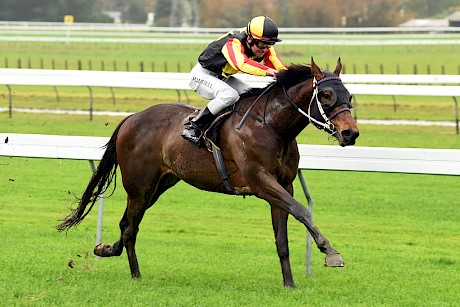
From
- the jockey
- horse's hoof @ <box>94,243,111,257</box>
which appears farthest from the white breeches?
horse's hoof @ <box>94,243,111,257</box>

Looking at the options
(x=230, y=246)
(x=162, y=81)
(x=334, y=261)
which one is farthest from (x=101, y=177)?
(x=162, y=81)

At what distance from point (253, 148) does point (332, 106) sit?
2.32ft

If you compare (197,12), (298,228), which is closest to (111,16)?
(197,12)

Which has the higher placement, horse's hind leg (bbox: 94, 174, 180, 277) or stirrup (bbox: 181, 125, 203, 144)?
stirrup (bbox: 181, 125, 203, 144)

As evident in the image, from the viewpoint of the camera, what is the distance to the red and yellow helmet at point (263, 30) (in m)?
8.38

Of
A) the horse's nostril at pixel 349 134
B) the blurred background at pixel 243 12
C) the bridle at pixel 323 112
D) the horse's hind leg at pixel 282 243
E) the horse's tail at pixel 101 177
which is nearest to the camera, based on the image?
the horse's nostril at pixel 349 134

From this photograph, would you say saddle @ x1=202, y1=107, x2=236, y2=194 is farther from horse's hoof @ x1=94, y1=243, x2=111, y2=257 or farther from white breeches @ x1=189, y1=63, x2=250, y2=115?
horse's hoof @ x1=94, y1=243, x2=111, y2=257

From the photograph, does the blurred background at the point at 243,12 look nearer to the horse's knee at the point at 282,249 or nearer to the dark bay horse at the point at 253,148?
the dark bay horse at the point at 253,148

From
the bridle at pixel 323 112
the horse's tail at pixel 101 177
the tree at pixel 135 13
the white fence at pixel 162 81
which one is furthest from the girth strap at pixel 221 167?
the tree at pixel 135 13

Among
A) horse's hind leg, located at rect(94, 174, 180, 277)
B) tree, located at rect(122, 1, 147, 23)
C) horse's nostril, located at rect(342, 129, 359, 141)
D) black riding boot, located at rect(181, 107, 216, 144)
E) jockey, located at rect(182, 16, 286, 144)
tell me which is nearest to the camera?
horse's nostril, located at rect(342, 129, 359, 141)

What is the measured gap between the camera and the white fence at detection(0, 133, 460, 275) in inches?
340

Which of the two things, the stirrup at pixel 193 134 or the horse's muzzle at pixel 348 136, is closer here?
the horse's muzzle at pixel 348 136

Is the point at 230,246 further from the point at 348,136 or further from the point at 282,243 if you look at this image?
the point at 348,136

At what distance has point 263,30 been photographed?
27.5 feet
